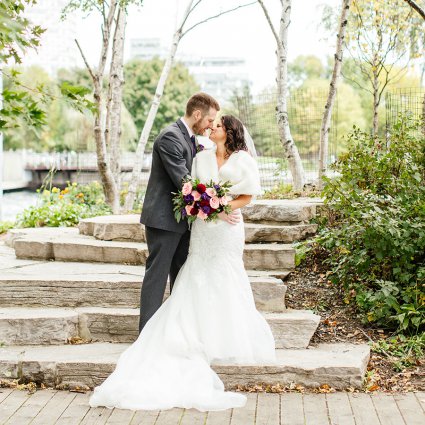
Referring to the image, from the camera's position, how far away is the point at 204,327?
5.14m

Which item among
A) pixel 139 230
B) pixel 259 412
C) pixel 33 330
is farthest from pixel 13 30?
pixel 139 230

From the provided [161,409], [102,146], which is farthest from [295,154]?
[161,409]

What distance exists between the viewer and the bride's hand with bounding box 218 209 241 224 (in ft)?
17.2

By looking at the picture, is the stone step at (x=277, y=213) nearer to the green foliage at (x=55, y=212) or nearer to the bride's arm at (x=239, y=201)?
the bride's arm at (x=239, y=201)

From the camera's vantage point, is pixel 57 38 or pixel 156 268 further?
pixel 57 38

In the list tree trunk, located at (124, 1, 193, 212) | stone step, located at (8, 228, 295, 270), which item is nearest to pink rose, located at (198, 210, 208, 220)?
stone step, located at (8, 228, 295, 270)

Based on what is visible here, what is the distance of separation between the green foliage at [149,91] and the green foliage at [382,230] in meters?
44.9

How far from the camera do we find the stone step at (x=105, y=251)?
21.7ft

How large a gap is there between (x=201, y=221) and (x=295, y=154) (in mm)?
4780

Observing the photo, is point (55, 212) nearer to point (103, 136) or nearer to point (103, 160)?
point (103, 160)

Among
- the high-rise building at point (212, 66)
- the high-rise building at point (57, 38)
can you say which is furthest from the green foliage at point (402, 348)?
the high-rise building at point (212, 66)

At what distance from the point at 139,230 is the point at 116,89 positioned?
512 centimetres

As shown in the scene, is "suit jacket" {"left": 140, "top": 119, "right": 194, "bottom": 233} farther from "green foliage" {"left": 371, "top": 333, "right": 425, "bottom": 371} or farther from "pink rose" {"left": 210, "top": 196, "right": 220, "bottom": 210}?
"green foliage" {"left": 371, "top": 333, "right": 425, "bottom": 371}

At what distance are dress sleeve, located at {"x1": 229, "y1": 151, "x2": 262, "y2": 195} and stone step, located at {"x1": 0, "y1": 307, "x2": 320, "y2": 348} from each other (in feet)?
A: 3.54
